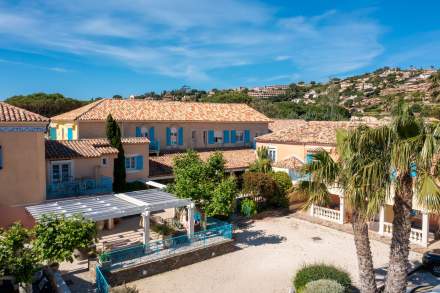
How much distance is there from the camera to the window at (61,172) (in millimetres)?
24297

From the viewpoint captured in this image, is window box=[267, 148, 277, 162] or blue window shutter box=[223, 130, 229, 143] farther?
blue window shutter box=[223, 130, 229, 143]

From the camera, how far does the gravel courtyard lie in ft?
57.6

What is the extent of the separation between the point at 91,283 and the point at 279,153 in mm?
23171

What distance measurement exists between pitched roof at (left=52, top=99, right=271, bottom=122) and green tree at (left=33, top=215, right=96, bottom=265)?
17.1 meters

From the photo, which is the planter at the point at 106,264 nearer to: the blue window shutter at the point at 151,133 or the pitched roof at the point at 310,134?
the blue window shutter at the point at 151,133

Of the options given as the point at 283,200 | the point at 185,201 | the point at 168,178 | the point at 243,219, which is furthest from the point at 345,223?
the point at 168,178

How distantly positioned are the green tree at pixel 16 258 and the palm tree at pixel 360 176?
10113mm

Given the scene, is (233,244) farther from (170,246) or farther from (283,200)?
(283,200)

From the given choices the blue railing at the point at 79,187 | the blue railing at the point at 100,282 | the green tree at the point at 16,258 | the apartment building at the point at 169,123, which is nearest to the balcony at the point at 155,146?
the apartment building at the point at 169,123

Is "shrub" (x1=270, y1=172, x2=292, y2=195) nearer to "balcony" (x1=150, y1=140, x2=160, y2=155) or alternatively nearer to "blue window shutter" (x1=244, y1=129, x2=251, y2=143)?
"balcony" (x1=150, y1=140, x2=160, y2=155)

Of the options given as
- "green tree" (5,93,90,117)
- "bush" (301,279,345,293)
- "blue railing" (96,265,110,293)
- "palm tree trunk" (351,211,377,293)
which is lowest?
"blue railing" (96,265,110,293)

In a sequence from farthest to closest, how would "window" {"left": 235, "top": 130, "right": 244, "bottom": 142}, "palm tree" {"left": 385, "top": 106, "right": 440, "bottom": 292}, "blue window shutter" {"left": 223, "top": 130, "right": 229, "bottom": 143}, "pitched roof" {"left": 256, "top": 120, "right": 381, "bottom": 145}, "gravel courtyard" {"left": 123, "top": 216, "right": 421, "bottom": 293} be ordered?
"window" {"left": 235, "top": 130, "right": 244, "bottom": 142}
"blue window shutter" {"left": 223, "top": 130, "right": 229, "bottom": 143}
"pitched roof" {"left": 256, "top": 120, "right": 381, "bottom": 145}
"gravel courtyard" {"left": 123, "top": 216, "right": 421, "bottom": 293}
"palm tree" {"left": 385, "top": 106, "right": 440, "bottom": 292}

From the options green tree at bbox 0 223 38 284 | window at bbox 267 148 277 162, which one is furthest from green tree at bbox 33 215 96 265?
window at bbox 267 148 277 162

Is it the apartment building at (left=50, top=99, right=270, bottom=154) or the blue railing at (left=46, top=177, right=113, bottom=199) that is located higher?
the apartment building at (left=50, top=99, right=270, bottom=154)
